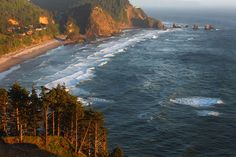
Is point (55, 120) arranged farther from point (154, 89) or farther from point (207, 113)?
point (154, 89)

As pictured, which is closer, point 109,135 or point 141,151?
point 141,151

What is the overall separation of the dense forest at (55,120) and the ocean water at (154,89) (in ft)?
33.4

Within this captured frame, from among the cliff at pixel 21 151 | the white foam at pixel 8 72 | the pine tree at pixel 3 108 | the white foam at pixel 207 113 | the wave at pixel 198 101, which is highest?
the pine tree at pixel 3 108

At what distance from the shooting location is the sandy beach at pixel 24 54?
138038 millimetres

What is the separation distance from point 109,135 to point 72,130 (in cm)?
1583

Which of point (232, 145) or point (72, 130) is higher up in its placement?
point (72, 130)

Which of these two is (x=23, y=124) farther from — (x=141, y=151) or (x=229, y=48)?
(x=229, y=48)

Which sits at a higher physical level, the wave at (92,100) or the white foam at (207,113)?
the wave at (92,100)

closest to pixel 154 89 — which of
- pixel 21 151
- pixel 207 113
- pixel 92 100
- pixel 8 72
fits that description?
pixel 92 100

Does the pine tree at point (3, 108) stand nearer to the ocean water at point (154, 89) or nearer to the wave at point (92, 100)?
the ocean water at point (154, 89)

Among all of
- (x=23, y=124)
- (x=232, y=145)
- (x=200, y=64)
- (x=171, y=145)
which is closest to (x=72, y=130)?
(x=23, y=124)

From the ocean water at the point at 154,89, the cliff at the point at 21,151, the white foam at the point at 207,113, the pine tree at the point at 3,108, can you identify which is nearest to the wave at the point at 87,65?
the ocean water at the point at 154,89

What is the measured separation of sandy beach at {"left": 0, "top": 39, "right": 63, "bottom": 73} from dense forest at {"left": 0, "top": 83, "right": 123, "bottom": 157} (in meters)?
72.7

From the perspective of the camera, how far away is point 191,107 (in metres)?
87.6
